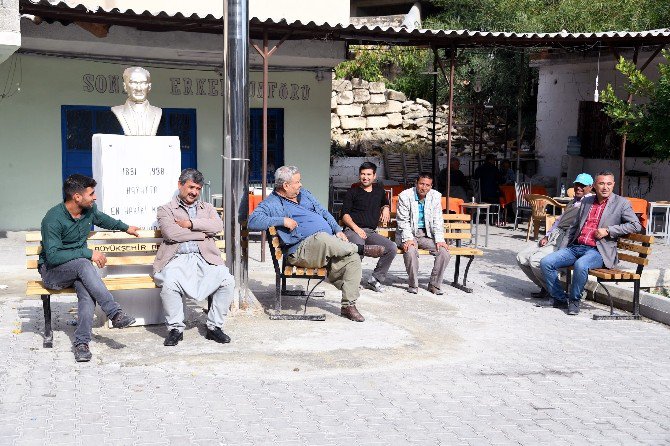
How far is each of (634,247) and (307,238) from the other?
3.18 metres

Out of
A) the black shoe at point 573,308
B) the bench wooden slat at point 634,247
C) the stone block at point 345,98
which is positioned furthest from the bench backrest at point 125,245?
the stone block at point 345,98

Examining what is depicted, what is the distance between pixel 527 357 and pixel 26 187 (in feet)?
30.0

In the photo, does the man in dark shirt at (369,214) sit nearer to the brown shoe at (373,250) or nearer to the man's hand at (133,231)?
the brown shoe at (373,250)

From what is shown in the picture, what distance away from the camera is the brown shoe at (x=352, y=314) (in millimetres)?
7551

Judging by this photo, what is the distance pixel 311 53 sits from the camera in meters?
13.8

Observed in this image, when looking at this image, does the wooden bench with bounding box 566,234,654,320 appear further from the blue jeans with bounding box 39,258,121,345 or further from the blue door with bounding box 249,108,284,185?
the blue door with bounding box 249,108,284,185

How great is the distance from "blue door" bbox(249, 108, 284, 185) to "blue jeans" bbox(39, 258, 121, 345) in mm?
8627

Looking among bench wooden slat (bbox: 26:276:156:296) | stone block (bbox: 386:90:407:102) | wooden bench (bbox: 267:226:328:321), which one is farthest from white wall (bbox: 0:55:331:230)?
stone block (bbox: 386:90:407:102)

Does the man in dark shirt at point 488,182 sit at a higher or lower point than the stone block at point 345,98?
lower

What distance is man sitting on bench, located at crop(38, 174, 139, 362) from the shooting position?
6.23 metres

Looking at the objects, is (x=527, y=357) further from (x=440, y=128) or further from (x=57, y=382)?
(x=440, y=128)

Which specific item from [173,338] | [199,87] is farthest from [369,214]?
[199,87]

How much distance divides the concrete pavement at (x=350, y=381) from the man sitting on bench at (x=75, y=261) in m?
0.30

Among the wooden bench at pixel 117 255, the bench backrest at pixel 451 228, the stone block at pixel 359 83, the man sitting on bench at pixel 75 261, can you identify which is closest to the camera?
the man sitting on bench at pixel 75 261
